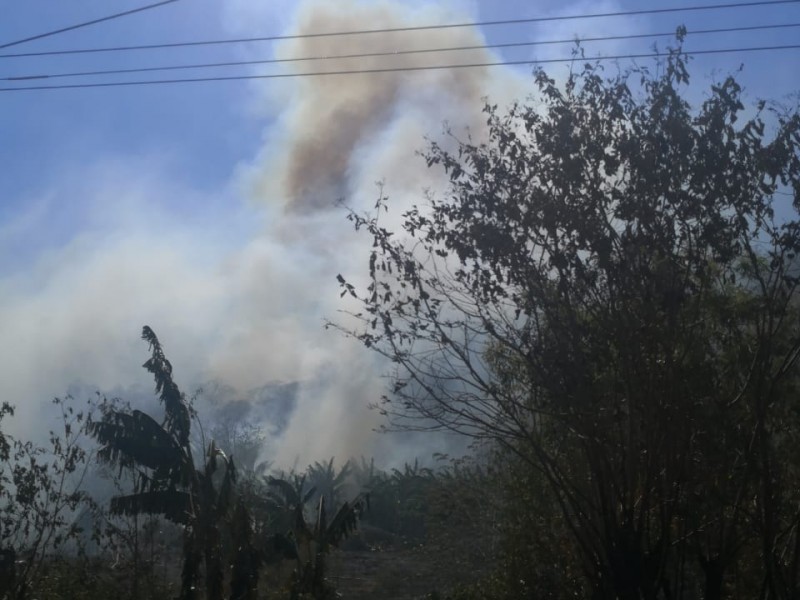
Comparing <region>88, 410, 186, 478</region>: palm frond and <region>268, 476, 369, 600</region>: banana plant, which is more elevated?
<region>88, 410, 186, 478</region>: palm frond

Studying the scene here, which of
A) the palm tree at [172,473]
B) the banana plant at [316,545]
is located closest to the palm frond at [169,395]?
the palm tree at [172,473]

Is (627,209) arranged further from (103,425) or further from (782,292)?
(103,425)

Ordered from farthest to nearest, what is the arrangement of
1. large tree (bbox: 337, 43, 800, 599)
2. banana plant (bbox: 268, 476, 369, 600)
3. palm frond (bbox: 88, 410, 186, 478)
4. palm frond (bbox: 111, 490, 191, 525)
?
banana plant (bbox: 268, 476, 369, 600) → palm frond (bbox: 111, 490, 191, 525) → palm frond (bbox: 88, 410, 186, 478) → large tree (bbox: 337, 43, 800, 599)

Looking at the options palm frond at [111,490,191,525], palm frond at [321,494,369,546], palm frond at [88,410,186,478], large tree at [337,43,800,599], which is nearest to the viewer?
large tree at [337,43,800,599]

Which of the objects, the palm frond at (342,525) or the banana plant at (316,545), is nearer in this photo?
the banana plant at (316,545)

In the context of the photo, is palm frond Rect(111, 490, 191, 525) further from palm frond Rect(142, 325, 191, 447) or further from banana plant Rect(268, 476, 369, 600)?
banana plant Rect(268, 476, 369, 600)

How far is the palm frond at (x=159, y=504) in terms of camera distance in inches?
648

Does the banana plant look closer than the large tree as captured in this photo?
No

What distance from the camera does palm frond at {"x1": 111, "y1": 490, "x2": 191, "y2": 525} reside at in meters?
16.5

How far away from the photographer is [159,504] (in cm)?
1652

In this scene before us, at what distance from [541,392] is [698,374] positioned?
2423 mm

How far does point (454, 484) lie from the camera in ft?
72.3

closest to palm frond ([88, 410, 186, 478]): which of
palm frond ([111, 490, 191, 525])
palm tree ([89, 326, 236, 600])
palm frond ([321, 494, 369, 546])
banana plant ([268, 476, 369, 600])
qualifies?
palm tree ([89, 326, 236, 600])

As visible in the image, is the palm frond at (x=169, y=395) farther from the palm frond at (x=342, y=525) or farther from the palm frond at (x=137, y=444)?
the palm frond at (x=342, y=525)
